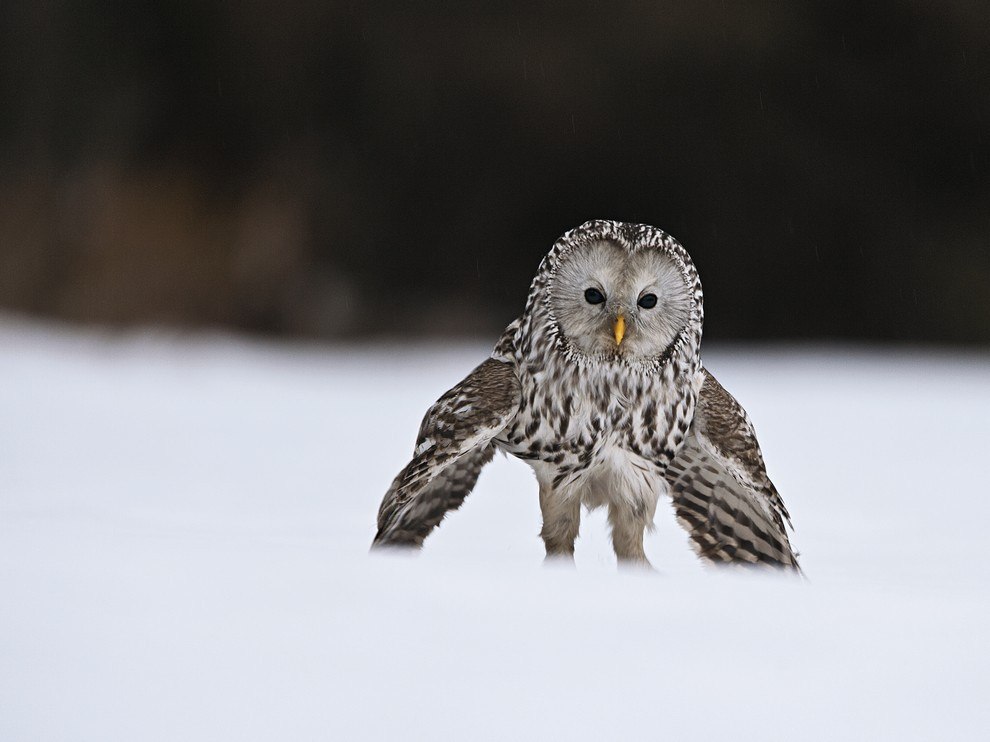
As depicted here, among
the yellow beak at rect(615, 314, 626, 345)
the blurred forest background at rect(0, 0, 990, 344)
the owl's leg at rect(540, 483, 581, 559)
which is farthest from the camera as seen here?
the blurred forest background at rect(0, 0, 990, 344)

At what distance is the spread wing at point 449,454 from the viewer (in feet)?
8.63

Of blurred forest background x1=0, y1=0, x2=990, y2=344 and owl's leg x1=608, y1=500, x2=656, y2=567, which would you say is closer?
owl's leg x1=608, y1=500, x2=656, y2=567

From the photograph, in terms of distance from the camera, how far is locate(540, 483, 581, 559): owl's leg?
111 inches

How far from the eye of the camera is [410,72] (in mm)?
7863

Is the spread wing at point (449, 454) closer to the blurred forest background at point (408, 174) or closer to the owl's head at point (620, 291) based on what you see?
the owl's head at point (620, 291)

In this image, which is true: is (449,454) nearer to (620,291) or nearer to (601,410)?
(601,410)

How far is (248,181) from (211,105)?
1.69 feet

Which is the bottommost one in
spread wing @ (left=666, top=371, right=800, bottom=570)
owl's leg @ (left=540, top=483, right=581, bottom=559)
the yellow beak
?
owl's leg @ (left=540, top=483, right=581, bottom=559)

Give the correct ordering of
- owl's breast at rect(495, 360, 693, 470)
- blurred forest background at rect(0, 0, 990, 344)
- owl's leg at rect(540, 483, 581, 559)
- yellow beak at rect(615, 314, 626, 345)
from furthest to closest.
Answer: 1. blurred forest background at rect(0, 0, 990, 344)
2. owl's leg at rect(540, 483, 581, 559)
3. owl's breast at rect(495, 360, 693, 470)
4. yellow beak at rect(615, 314, 626, 345)

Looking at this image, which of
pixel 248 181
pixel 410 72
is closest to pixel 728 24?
pixel 410 72

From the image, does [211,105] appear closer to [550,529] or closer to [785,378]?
[785,378]

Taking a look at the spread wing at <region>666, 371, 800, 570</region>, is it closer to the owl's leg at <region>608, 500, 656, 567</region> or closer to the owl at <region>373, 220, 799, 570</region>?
the owl at <region>373, 220, 799, 570</region>

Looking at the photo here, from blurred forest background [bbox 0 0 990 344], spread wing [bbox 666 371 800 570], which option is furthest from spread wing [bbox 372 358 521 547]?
blurred forest background [bbox 0 0 990 344]

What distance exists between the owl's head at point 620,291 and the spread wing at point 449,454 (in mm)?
201
